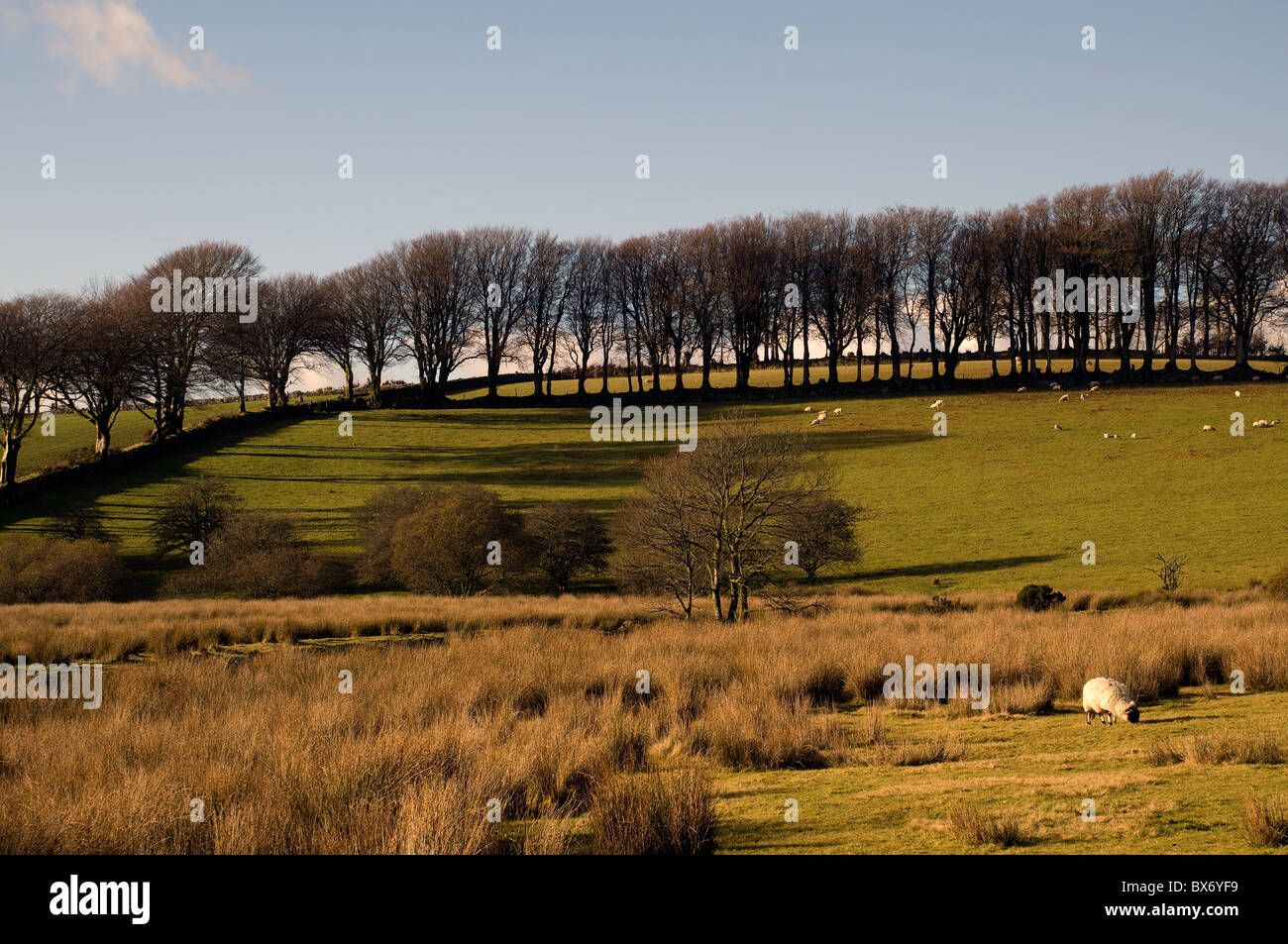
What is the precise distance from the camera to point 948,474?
56688mm

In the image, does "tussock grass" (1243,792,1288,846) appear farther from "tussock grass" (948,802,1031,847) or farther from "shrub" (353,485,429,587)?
"shrub" (353,485,429,587)

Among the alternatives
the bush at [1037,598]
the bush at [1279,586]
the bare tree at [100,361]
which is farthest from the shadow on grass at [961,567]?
the bare tree at [100,361]

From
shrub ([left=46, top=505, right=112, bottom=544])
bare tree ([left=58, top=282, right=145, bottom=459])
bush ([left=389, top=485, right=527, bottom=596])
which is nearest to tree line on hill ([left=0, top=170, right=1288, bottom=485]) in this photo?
bare tree ([left=58, top=282, right=145, bottom=459])

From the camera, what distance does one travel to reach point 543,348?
302ft

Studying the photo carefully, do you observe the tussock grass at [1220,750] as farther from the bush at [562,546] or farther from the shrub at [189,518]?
the shrub at [189,518]

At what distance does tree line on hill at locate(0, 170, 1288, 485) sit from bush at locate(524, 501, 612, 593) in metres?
39.0

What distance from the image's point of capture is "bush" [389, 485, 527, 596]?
3866 centimetres

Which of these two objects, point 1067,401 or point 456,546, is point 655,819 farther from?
point 1067,401

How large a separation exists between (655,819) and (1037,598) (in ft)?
86.4

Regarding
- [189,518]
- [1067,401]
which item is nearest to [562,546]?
[189,518]

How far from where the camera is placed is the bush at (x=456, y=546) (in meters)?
38.7

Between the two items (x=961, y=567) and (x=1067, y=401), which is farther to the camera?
(x=1067, y=401)

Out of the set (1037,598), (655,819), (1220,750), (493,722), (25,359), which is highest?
(25,359)

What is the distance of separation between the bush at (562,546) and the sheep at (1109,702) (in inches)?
1213
